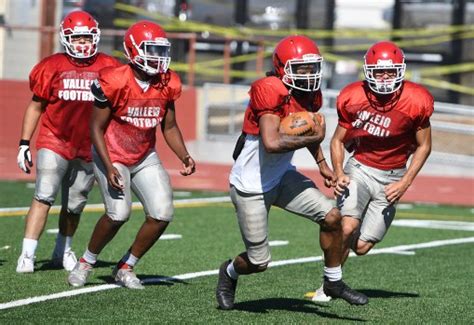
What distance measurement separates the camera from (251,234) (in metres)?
7.38

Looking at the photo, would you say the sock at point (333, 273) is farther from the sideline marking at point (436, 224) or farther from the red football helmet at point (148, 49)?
the sideline marking at point (436, 224)

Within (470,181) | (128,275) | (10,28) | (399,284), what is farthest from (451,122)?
(128,275)

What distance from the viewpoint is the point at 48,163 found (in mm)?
8867

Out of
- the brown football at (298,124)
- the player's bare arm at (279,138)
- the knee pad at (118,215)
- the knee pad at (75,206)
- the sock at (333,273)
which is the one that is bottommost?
the sock at (333,273)

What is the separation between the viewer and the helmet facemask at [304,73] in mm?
7203

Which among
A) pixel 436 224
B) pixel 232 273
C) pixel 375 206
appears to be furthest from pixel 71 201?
pixel 436 224

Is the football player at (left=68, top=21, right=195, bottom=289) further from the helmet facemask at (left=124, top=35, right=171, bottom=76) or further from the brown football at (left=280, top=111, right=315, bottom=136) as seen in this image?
the brown football at (left=280, top=111, right=315, bottom=136)

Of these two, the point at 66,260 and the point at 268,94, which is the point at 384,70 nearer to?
the point at 268,94

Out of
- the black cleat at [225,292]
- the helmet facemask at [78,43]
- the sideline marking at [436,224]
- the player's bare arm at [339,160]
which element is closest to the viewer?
the black cleat at [225,292]

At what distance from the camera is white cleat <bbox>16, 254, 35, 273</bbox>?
342 inches

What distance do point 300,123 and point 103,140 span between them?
5.15 feet

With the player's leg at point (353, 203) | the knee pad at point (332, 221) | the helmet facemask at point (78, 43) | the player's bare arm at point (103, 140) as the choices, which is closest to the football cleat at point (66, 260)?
the player's bare arm at point (103, 140)

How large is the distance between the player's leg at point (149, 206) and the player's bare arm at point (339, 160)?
1.14m

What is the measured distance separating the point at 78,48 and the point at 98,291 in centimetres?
192
